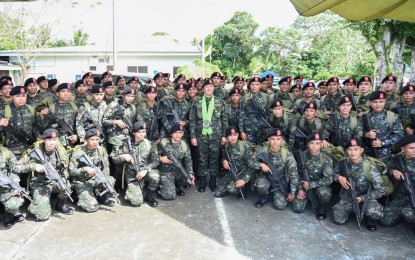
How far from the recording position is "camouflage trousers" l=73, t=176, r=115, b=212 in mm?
5039

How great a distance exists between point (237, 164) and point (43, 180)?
2.81 m

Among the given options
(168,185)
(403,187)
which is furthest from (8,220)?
(403,187)

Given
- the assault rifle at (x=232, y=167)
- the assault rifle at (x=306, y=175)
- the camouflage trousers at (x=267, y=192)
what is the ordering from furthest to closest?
the assault rifle at (x=232, y=167) < the camouflage trousers at (x=267, y=192) < the assault rifle at (x=306, y=175)

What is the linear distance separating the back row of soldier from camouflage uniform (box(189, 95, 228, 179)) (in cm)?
2

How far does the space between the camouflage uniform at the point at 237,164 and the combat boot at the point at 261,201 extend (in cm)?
39

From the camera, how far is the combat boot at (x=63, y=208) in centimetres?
498

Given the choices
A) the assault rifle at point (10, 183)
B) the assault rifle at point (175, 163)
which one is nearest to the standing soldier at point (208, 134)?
the assault rifle at point (175, 163)

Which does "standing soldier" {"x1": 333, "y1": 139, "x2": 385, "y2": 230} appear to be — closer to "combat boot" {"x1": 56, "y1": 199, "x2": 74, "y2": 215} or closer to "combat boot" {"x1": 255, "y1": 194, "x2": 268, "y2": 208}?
"combat boot" {"x1": 255, "y1": 194, "x2": 268, "y2": 208}

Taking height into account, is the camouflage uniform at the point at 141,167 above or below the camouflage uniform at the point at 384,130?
below

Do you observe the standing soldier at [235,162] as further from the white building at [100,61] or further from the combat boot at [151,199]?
the white building at [100,61]

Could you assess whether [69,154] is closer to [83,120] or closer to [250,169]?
[83,120]

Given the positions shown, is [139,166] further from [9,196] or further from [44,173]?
[9,196]

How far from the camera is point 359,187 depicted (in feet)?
15.7

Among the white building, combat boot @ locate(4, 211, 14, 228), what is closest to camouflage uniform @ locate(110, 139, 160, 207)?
combat boot @ locate(4, 211, 14, 228)
